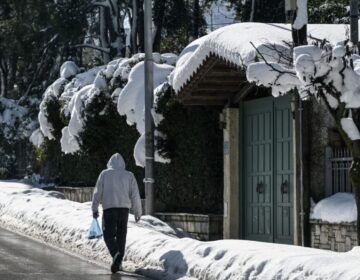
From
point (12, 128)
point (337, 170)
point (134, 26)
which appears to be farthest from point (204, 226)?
point (12, 128)

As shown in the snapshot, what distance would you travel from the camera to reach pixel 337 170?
51.9 feet

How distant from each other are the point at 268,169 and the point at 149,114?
2969mm

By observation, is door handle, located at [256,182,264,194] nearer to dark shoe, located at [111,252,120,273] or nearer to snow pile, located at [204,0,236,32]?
dark shoe, located at [111,252,120,273]

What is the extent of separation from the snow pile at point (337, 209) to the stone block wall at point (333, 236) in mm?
93

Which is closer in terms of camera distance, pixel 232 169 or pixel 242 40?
pixel 242 40

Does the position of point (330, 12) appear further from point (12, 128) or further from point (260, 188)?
point (12, 128)

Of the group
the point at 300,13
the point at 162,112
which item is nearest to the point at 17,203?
the point at 162,112

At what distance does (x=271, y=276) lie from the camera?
1061 cm

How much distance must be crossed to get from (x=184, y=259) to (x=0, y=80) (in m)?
39.0

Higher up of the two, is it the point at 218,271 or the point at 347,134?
the point at 347,134

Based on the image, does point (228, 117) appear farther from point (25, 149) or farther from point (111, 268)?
point (25, 149)

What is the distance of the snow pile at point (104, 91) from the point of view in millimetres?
22547

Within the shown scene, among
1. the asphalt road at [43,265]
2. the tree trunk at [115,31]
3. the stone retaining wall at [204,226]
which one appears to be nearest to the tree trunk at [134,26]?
the tree trunk at [115,31]

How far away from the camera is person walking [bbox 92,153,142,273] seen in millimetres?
13719
